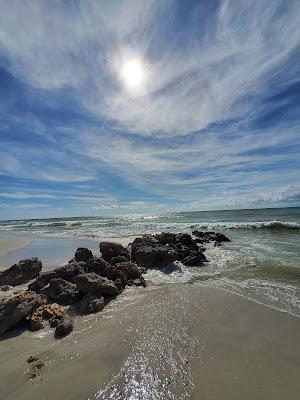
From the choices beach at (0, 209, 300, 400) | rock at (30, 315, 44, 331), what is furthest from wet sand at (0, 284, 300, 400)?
rock at (30, 315, 44, 331)

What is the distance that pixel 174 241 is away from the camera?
14758 millimetres

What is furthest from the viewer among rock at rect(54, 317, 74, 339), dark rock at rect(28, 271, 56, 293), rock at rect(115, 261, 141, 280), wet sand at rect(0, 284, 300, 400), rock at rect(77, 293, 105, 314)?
rock at rect(115, 261, 141, 280)

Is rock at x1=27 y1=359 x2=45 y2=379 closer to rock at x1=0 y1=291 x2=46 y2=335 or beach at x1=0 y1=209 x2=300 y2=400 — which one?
beach at x1=0 y1=209 x2=300 y2=400

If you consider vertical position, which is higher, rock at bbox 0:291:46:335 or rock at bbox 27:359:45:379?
rock at bbox 0:291:46:335

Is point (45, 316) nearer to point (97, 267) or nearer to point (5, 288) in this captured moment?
point (97, 267)

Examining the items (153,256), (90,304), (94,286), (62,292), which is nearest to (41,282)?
(62,292)

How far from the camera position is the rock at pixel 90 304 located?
234 inches

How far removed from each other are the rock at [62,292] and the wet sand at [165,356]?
1.09 m

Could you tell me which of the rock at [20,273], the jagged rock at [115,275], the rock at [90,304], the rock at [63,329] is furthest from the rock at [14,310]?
the rock at [20,273]

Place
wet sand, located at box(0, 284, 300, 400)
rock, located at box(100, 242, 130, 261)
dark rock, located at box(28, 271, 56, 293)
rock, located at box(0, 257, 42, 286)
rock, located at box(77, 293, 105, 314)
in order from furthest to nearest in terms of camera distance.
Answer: rock, located at box(100, 242, 130, 261), rock, located at box(0, 257, 42, 286), dark rock, located at box(28, 271, 56, 293), rock, located at box(77, 293, 105, 314), wet sand, located at box(0, 284, 300, 400)

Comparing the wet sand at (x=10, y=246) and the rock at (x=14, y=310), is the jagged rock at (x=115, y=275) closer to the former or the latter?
the rock at (x=14, y=310)

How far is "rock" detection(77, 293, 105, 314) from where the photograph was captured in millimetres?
5945

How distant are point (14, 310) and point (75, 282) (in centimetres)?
170

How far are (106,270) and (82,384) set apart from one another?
4.56 meters
